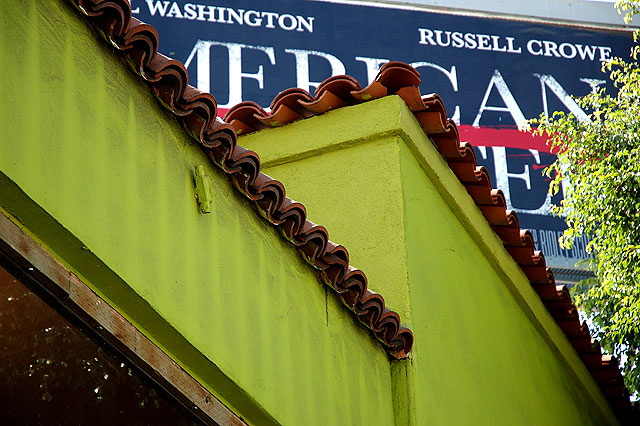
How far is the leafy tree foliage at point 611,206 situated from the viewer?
938 centimetres

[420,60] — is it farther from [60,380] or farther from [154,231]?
[154,231]

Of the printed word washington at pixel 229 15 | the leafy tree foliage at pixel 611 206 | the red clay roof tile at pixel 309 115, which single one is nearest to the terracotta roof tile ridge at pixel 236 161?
the red clay roof tile at pixel 309 115

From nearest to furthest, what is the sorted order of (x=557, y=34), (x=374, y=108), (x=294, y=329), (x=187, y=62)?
(x=294, y=329)
(x=374, y=108)
(x=187, y=62)
(x=557, y=34)

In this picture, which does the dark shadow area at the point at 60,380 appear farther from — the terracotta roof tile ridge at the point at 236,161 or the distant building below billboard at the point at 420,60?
the distant building below billboard at the point at 420,60

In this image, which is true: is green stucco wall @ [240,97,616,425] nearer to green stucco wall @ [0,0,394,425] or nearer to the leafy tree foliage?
green stucco wall @ [0,0,394,425]

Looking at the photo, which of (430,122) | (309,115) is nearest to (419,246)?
(430,122)

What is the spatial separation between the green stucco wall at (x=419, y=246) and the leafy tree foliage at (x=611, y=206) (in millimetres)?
1979

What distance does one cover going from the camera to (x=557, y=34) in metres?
18.2

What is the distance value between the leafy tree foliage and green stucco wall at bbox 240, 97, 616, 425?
1979 millimetres

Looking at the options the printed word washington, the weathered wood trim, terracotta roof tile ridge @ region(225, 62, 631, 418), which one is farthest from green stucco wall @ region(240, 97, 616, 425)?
the printed word washington

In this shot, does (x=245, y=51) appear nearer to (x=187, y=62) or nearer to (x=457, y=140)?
(x=187, y=62)

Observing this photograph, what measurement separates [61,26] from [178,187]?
2.74 ft

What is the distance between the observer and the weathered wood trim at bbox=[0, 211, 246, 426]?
3.38 metres

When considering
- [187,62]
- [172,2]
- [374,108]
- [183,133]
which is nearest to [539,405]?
[374,108]
